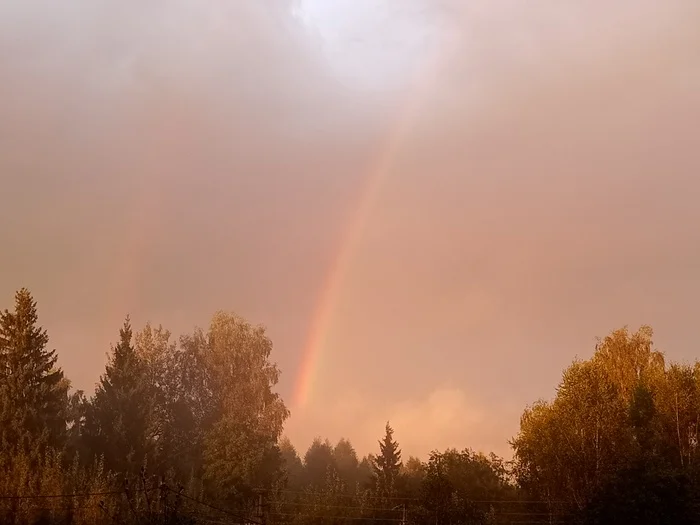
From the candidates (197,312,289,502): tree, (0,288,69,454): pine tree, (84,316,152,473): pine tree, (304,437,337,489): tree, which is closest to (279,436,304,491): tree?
(304,437,337,489): tree

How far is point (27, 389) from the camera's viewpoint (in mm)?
39219

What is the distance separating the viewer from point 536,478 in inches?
1762

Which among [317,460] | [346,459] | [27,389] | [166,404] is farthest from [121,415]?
[346,459]

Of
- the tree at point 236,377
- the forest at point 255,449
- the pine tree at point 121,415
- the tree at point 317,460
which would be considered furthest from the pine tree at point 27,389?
the tree at point 317,460

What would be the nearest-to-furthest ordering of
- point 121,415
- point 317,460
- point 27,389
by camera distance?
point 27,389, point 121,415, point 317,460

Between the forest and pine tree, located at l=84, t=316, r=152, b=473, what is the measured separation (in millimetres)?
100

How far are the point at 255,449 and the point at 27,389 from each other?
1662 centimetres

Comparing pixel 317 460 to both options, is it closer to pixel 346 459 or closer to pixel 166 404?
pixel 346 459

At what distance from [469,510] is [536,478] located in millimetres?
12469

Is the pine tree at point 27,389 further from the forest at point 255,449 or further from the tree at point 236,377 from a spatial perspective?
the tree at point 236,377

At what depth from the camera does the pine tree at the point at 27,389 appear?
123 ft

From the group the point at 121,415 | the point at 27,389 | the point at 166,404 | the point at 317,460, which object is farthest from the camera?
the point at 317,460

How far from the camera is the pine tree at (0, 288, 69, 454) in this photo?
1476 inches

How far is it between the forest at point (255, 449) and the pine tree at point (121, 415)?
0.10m
